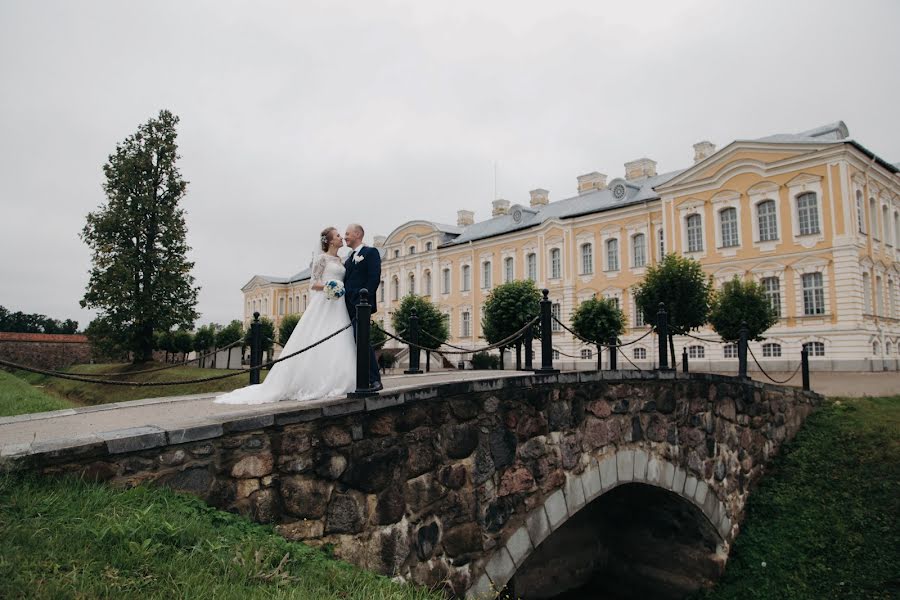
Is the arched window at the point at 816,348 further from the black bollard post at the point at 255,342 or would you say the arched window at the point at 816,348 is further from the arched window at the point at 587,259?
the black bollard post at the point at 255,342

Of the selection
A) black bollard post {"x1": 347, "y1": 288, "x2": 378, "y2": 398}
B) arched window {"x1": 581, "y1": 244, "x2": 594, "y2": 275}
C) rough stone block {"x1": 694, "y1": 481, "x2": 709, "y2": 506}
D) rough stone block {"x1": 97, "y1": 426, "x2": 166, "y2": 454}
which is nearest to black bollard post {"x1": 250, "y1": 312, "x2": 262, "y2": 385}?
black bollard post {"x1": 347, "y1": 288, "x2": 378, "y2": 398}

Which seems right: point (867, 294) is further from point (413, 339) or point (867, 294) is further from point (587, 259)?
point (413, 339)

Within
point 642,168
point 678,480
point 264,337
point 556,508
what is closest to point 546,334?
point 556,508

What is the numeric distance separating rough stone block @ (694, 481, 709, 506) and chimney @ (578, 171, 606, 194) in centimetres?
3218

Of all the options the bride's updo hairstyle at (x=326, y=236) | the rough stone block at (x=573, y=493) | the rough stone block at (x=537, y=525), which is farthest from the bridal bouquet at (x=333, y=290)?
the rough stone block at (x=573, y=493)

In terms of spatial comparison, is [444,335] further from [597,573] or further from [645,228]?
[597,573]

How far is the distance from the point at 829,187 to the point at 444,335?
69.8ft

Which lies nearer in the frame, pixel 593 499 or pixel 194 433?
pixel 194 433

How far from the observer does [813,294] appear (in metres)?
26.0

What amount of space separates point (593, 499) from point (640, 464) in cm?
118

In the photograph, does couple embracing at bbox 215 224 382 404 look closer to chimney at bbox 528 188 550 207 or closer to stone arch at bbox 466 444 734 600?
stone arch at bbox 466 444 734 600

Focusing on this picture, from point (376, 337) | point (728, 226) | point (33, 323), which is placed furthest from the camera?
point (33, 323)

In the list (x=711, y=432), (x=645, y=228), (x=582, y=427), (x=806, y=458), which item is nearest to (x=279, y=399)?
(x=582, y=427)

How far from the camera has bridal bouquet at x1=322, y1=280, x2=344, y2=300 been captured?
568cm
